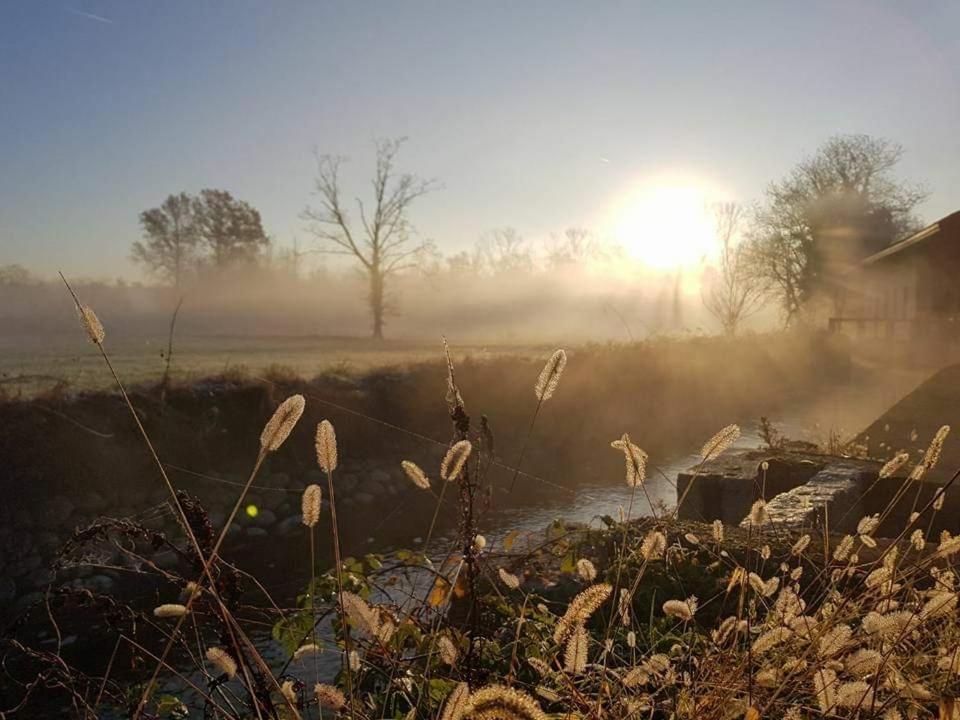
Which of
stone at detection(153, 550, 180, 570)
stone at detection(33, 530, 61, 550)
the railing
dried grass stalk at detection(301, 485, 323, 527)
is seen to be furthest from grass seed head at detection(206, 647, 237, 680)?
the railing

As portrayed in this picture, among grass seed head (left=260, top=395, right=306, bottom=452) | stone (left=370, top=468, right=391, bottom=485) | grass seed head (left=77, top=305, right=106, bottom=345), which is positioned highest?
grass seed head (left=77, top=305, right=106, bottom=345)

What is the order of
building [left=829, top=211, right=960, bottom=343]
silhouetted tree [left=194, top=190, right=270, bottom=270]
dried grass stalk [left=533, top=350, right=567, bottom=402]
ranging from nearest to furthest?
dried grass stalk [left=533, top=350, right=567, bottom=402]
building [left=829, top=211, right=960, bottom=343]
silhouetted tree [left=194, top=190, right=270, bottom=270]

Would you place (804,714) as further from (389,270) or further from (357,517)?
(389,270)

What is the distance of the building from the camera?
18.6m

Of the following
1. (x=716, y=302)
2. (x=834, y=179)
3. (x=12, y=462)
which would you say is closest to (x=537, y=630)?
(x=12, y=462)

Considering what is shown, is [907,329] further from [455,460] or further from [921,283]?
[455,460]

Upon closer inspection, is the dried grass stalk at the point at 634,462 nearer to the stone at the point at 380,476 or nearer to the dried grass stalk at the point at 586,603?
the dried grass stalk at the point at 586,603

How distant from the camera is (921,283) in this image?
69.4 feet

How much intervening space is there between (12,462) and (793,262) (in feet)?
129

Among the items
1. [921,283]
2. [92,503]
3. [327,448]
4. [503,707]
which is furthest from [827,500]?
[921,283]

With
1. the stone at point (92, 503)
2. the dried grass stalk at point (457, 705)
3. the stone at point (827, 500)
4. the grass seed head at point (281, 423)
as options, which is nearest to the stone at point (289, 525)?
the stone at point (92, 503)

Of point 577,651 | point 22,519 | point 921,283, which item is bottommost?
point 22,519

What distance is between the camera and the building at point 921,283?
733 inches

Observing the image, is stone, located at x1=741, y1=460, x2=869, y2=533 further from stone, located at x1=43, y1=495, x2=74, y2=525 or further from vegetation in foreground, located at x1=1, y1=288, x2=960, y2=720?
stone, located at x1=43, y1=495, x2=74, y2=525
